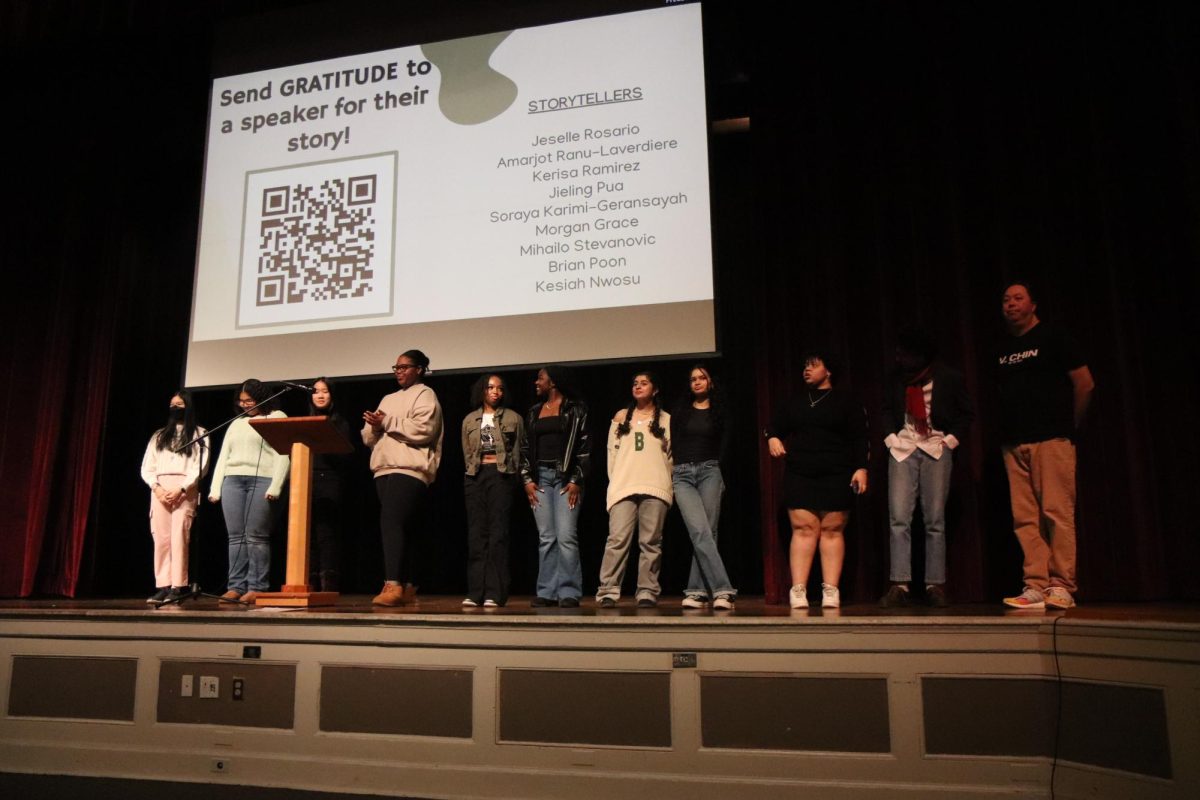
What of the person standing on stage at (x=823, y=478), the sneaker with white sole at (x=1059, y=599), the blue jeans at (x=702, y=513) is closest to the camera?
the sneaker with white sole at (x=1059, y=599)

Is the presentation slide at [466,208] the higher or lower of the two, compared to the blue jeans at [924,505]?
higher

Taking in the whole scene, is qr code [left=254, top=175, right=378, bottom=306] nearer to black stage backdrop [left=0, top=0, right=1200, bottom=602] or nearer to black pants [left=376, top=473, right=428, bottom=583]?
black stage backdrop [left=0, top=0, right=1200, bottom=602]

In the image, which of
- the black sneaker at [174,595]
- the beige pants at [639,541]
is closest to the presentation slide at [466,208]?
the beige pants at [639,541]

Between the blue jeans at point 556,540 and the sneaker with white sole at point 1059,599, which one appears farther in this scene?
the blue jeans at point 556,540

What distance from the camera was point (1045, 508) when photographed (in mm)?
3598

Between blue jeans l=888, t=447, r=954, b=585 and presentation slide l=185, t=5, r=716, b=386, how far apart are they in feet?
3.79

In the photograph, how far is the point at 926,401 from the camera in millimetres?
4062

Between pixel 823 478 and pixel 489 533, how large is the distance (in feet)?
5.44

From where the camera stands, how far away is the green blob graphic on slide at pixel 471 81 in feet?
16.7

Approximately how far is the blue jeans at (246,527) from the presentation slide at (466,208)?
0.66 metres

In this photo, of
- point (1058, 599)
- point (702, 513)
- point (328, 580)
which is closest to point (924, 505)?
point (1058, 599)

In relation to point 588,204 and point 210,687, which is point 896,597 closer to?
point 588,204

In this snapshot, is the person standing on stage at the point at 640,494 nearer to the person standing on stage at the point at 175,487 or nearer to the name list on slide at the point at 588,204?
the name list on slide at the point at 588,204

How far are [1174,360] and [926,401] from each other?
1.39 metres
